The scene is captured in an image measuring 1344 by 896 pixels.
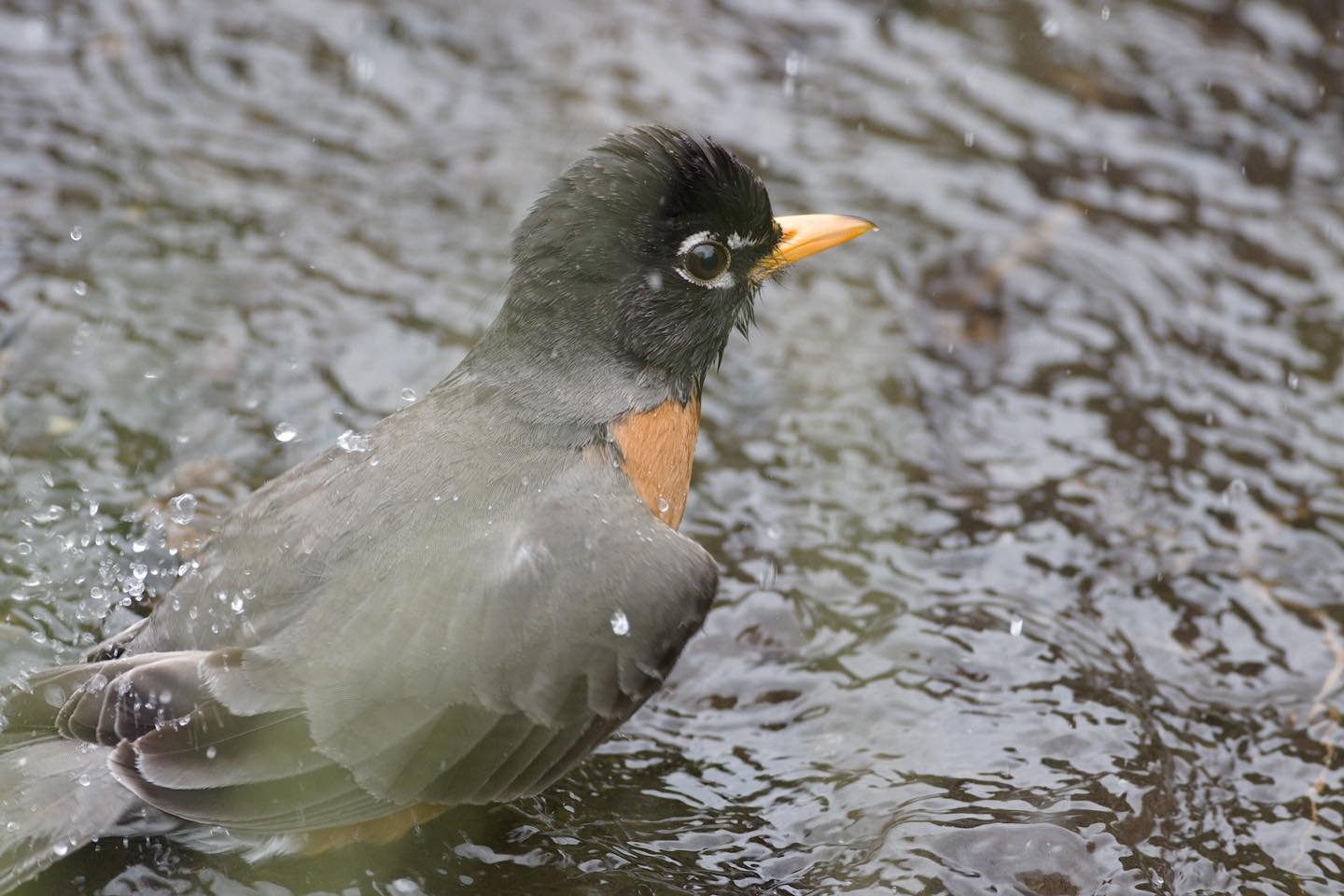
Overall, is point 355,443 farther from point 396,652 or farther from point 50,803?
point 50,803

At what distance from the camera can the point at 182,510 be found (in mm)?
5348

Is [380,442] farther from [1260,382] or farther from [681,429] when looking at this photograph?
[1260,382]

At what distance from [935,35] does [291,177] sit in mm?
3442

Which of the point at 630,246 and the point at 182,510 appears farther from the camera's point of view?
the point at 182,510

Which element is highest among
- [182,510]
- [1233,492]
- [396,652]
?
[1233,492]

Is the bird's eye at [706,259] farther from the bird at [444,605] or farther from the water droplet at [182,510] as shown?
the water droplet at [182,510]

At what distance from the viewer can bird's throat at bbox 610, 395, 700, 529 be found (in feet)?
15.4

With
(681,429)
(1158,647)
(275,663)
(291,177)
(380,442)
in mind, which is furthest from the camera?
(291,177)

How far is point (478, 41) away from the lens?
8391mm

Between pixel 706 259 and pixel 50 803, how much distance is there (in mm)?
2341

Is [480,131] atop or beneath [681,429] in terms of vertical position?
atop

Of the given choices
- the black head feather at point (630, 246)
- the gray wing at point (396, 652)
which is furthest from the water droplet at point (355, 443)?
the black head feather at point (630, 246)

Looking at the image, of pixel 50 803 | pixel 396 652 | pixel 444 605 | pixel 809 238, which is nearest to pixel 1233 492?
pixel 809 238

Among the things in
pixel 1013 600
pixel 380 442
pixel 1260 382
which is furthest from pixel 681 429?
pixel 1260 382
